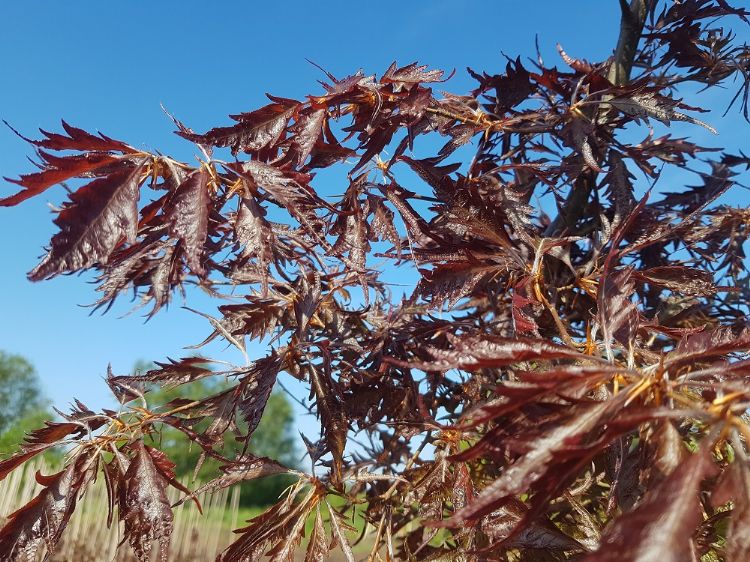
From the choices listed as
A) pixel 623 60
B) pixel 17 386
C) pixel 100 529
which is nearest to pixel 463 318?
pixel 623 60

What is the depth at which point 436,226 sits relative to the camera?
0.79 m

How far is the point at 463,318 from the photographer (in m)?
1.01

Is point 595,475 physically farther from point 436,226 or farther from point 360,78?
point 360,78

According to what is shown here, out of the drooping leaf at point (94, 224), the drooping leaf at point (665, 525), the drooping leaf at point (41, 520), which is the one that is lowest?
the drooping leaf at point (41, 520)

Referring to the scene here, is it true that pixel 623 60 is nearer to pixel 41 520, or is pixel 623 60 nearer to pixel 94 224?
pixel 94 224

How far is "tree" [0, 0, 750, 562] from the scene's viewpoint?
410mm

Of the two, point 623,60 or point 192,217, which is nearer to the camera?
point 192,217

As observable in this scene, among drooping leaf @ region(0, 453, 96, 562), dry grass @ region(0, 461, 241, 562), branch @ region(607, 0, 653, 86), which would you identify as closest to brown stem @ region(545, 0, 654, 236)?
branch @ region(607, 0, 653, 86)

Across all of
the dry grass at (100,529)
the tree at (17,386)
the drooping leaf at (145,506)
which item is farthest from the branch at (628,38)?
the tree at (17,386)

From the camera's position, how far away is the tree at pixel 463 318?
410 millimetres

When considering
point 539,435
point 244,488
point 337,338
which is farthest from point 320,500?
point 244,488

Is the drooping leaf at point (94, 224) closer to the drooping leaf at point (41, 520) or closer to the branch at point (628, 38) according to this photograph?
the drooping leaf at point (41, 520)

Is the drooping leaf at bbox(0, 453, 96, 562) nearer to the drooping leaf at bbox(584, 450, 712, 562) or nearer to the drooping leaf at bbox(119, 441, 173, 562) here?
the drooping leaf at bbox(119, 441, 173, 562)

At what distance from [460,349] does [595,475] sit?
0.44 m
